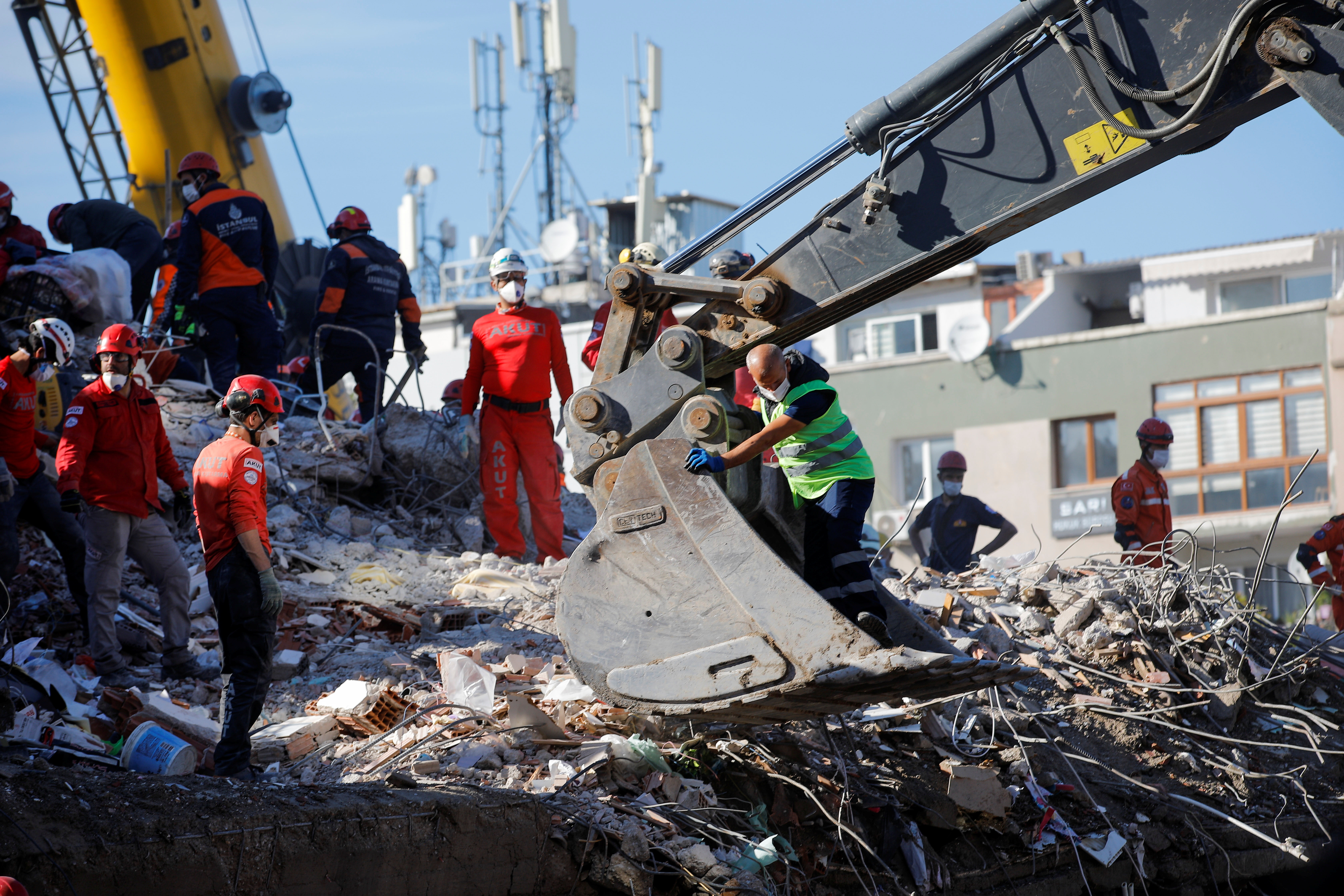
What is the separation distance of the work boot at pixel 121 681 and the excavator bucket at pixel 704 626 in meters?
2.78

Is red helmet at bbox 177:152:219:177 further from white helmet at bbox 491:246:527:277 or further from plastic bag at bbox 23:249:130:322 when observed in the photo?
white helmet at bbox 491:246:527:277

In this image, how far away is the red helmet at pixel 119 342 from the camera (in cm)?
628

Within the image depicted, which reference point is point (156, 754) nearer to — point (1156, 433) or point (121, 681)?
point (121, 681)

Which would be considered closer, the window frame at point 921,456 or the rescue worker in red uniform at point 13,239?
the rescue worker in red uniform at point 13,239

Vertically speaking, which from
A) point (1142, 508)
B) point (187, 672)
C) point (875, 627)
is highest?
point (875, 627)

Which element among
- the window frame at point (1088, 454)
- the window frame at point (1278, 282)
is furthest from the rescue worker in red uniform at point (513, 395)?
the window frame at point (1278, 282)

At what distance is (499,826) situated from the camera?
4.54 meters

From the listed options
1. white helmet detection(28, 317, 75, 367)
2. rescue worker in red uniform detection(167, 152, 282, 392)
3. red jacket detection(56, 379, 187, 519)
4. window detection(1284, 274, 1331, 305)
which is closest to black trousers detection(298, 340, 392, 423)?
rescue worker in red uniform detection(167, 152, 282, 392)

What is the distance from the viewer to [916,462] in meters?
25.3

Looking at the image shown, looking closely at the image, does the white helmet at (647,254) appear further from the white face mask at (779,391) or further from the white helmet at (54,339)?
the white helmet at (54,339)

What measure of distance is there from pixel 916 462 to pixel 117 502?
67.0 feet

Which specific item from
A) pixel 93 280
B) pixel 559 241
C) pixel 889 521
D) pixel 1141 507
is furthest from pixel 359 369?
pixel 559 241

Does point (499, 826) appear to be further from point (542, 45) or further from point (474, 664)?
point (542, 45)

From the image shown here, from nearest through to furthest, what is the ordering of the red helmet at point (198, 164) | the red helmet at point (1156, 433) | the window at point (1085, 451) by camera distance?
the red helmet at point (198, 164) → the red helmet at point (1156, 433) → the window at point (1085, 451)
